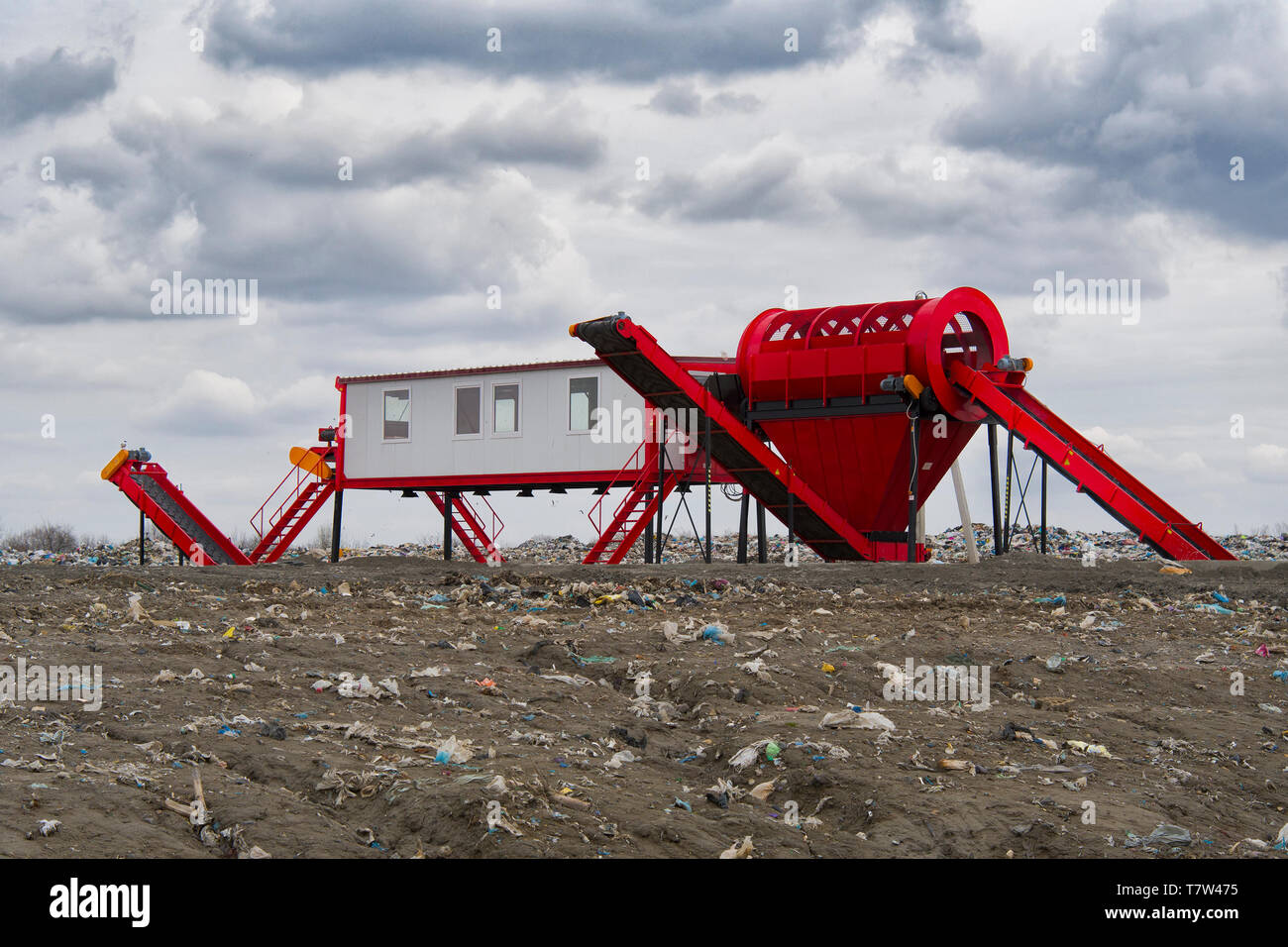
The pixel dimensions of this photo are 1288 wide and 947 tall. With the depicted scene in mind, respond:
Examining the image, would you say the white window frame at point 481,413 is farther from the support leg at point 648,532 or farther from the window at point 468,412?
the support leg at point 648,532

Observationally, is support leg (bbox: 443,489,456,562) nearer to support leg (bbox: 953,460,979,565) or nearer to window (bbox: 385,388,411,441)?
window (bbox: 385,388,411,441)

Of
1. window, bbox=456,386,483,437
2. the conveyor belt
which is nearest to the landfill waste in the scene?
the conveyor belt

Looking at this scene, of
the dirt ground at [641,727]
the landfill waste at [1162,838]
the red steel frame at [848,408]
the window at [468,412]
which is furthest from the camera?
the window at [468,412]

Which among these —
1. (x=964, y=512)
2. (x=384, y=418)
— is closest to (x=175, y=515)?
(x=384, y=418)

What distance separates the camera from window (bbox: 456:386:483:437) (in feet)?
74.3

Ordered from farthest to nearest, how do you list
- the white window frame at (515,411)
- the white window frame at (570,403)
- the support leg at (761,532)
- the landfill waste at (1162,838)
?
the white window frame at (515,411) < the white window frame at (570,403) < the support leg at (761,532) < the landfill waste at (1162,838)

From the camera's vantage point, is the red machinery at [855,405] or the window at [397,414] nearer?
the red machinery at [855,405]

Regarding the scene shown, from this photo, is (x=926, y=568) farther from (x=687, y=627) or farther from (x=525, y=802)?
(x=525, y=802)

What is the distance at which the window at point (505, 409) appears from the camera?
2206 centimetres

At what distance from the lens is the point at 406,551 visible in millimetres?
29281

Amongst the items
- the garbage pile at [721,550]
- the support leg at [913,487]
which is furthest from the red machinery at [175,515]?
the support leg at [913,487]

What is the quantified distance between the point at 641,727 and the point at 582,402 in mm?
13876

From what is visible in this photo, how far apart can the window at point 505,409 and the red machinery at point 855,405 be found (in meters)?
3.84
